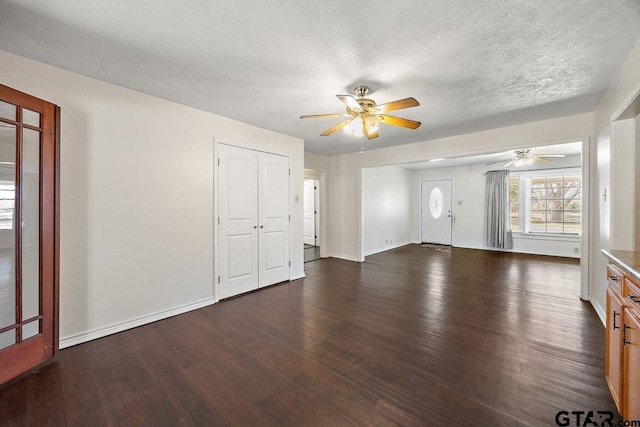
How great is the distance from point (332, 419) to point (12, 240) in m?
2.59

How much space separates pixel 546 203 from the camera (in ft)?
21.9

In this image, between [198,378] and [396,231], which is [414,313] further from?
[396,231]

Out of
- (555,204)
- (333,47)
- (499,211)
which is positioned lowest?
(499,211)

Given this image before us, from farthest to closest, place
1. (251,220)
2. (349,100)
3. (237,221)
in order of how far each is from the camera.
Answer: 1. (251,220)
2. (237,221)
3. (349,100)

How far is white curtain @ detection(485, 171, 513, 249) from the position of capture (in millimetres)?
6957

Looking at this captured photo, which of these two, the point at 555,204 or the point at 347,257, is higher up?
the point at 555,204

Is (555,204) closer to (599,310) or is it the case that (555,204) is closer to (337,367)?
(599,310)

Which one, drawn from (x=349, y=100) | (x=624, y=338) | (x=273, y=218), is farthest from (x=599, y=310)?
(x=273, y=218)

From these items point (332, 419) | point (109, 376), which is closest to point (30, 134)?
point (109, 376)

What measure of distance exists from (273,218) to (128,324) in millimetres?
2220

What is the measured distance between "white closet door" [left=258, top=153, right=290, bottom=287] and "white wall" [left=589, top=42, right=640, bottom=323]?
12.5ft

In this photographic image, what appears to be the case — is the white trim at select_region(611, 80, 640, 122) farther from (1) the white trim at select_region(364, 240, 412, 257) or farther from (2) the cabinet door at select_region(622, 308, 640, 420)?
(1) the white trim at select_region(364, 240, 412, 257)

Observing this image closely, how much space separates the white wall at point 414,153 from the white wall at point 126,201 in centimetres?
325

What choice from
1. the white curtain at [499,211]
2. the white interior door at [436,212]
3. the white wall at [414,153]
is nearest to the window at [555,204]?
the white curtain at [499,211]
